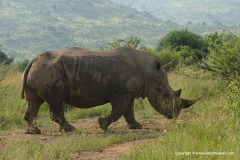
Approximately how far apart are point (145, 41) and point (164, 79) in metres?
140

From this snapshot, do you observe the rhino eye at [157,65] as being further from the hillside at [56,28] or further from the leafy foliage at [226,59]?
the hillside at [56,28]

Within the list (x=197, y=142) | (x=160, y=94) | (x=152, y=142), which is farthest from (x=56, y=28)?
(x=197, y=142)

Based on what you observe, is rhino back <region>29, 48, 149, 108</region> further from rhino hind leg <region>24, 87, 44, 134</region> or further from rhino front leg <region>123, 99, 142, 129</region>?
rhino front leg <region>123, 99, 142, 129</region>

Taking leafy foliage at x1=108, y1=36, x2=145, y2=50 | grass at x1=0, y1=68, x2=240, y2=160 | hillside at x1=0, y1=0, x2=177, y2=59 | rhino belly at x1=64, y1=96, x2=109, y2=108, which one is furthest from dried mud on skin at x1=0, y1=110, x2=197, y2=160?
hillside at x1=0, y1=0, x2=177, y2=59

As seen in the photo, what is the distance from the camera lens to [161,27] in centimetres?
17888

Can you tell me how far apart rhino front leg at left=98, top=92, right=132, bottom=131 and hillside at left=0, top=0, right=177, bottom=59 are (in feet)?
333

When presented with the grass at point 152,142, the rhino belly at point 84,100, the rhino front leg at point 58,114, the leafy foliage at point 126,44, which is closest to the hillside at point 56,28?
the leafy foliage at point 126,44

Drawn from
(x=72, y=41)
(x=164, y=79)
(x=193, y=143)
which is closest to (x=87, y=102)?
(x=164, y=79)

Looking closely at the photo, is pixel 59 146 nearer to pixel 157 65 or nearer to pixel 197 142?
pixel 197 142

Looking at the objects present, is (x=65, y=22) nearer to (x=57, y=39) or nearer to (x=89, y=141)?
(x=57, y=39)

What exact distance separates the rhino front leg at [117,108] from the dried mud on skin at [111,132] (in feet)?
0.58

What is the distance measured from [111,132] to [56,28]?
15124 cm

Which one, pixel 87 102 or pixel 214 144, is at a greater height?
pixel 214 144

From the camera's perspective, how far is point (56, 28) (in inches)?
6206
